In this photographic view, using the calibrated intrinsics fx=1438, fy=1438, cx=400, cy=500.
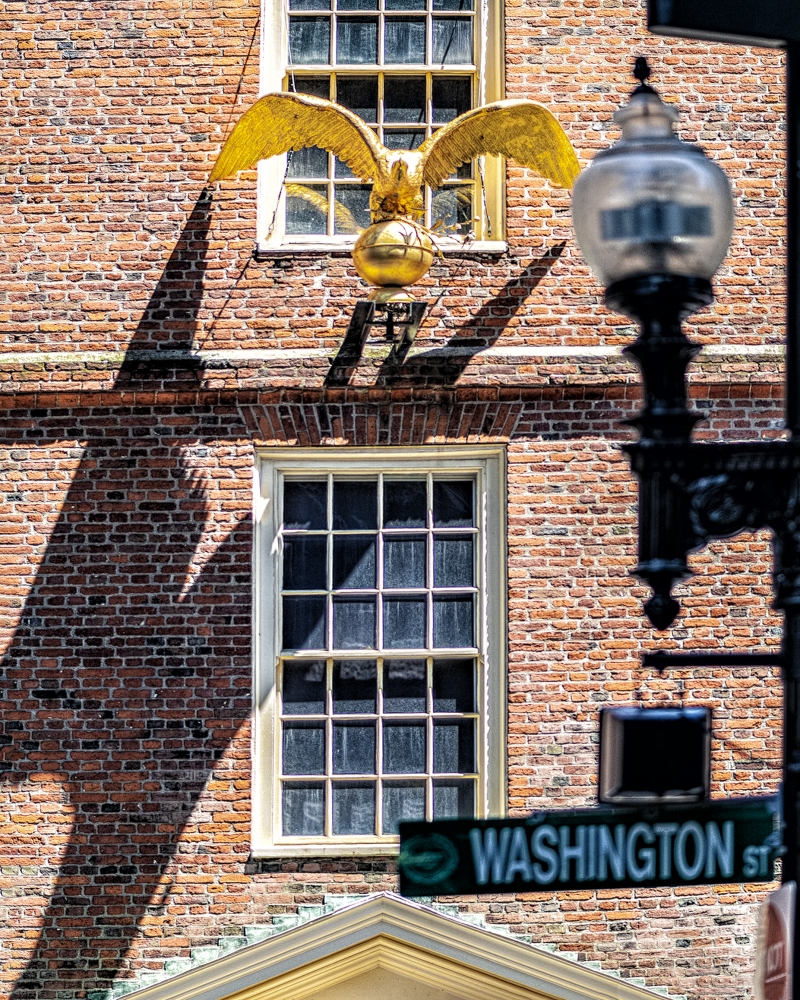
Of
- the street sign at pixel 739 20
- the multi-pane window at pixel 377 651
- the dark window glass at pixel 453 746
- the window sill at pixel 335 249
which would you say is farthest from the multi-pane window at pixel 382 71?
the street sign at pixel 739 20

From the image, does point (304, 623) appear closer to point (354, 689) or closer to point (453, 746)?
point (354, 689)

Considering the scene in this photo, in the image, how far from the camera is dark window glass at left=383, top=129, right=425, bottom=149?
902cm

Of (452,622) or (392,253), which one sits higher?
(392,253)

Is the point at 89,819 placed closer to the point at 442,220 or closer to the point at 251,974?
the point at 251,974

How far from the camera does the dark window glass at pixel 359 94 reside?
9.04 meters

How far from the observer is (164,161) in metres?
8.82

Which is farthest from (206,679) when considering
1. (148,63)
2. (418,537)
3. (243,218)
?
(148,63)

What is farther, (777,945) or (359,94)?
(359,94)

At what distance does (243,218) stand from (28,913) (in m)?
4.28

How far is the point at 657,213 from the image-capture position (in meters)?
3.54

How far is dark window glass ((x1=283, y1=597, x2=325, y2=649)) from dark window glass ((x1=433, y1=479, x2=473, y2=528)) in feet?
2.87

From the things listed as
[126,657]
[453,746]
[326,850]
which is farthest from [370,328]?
[326,850]

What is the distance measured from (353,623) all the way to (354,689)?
1.29 ft

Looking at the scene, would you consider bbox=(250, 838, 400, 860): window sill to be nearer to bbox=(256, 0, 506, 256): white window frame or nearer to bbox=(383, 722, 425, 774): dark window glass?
bbox=(383, 722, 425, 774): dark window glass
